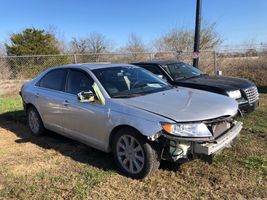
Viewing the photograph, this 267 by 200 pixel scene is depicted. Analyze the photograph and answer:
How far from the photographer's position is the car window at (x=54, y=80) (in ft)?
19.3

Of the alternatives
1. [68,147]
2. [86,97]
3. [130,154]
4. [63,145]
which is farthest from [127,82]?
[63,145]

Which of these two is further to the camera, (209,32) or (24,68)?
(209,32)

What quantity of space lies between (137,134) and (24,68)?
38.9 feet

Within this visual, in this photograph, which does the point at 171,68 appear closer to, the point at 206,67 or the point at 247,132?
the point at 247,132

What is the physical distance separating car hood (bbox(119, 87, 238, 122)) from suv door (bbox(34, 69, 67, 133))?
63.4 inches

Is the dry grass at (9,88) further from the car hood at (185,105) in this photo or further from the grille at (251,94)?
the car hood at (185,105)

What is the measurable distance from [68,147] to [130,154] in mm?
1886

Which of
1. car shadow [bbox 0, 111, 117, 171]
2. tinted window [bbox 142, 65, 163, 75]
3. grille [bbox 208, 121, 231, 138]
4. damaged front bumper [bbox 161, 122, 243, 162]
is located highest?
tinted window [bbox 142, 65, 163, 75]

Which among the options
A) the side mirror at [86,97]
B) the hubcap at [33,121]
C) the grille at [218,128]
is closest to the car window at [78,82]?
the side mirror at [86,97]

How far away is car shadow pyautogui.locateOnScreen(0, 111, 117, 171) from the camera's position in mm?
5102

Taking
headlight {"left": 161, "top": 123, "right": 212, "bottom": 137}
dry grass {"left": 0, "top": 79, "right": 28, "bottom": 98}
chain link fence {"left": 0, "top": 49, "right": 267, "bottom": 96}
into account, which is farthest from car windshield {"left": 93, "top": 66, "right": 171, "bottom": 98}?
dry grass {"left": 0, "top": 79, "right": 28, "bottom": 98}

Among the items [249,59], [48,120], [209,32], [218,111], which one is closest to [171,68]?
[48,120]

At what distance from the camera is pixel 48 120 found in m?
6.15

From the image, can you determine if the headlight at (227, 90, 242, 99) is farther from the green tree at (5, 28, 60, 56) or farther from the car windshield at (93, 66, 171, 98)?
the green tree at (5, 28, 60, 56)
